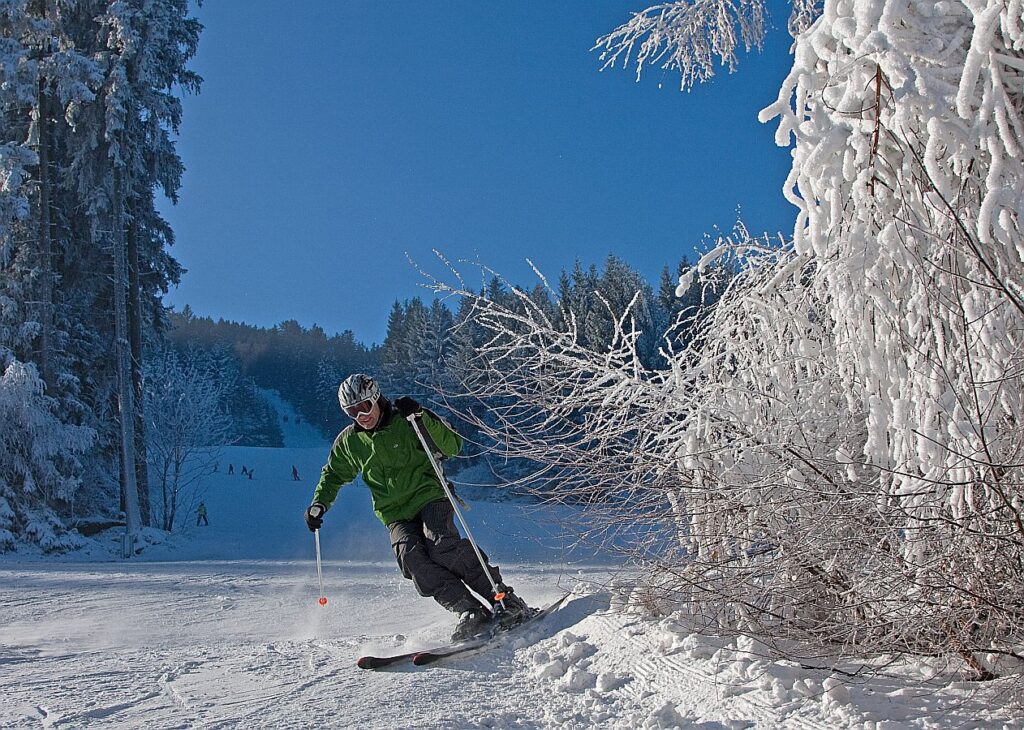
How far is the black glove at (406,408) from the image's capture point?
18.5ft

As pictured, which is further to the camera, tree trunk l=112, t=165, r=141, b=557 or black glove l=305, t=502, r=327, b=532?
tree trunk l=112, t=165, r=141, b=557

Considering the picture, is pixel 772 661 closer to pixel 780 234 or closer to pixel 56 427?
pixel 780 234

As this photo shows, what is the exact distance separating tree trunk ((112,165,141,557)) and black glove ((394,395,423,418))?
1776 centimetres

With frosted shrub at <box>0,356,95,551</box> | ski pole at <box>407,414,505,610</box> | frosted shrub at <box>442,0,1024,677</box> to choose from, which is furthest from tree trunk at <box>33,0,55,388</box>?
frosted shrub at <box>442,0,1024,677</box>

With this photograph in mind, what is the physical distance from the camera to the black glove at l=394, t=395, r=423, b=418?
18.5 ft

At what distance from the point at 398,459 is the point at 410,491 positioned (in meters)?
0.24

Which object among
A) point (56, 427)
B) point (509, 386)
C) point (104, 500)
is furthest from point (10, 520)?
point (509, 386)

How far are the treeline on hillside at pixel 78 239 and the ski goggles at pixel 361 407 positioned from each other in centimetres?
1692

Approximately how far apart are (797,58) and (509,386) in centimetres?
206

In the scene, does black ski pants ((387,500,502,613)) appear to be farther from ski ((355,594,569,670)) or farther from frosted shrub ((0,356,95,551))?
frosted shrub ((0,356,95,551))

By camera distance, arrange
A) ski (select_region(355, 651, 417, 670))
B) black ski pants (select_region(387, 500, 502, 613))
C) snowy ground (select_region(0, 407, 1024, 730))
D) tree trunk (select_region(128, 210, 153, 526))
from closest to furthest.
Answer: snowy ground (select_region(0, 407, 1024, 730)), ski (select_region(355, 651, 417, 670)), black ski pants (select_region(387, 500, 502, 613)), tree trunk (select_region(128, 210, 153, 526))

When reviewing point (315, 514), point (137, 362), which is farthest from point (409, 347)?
point (315, 514)

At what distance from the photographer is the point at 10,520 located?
19469 mm

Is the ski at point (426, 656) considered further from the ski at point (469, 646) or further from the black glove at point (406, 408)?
the black glove at point (406, 408)
